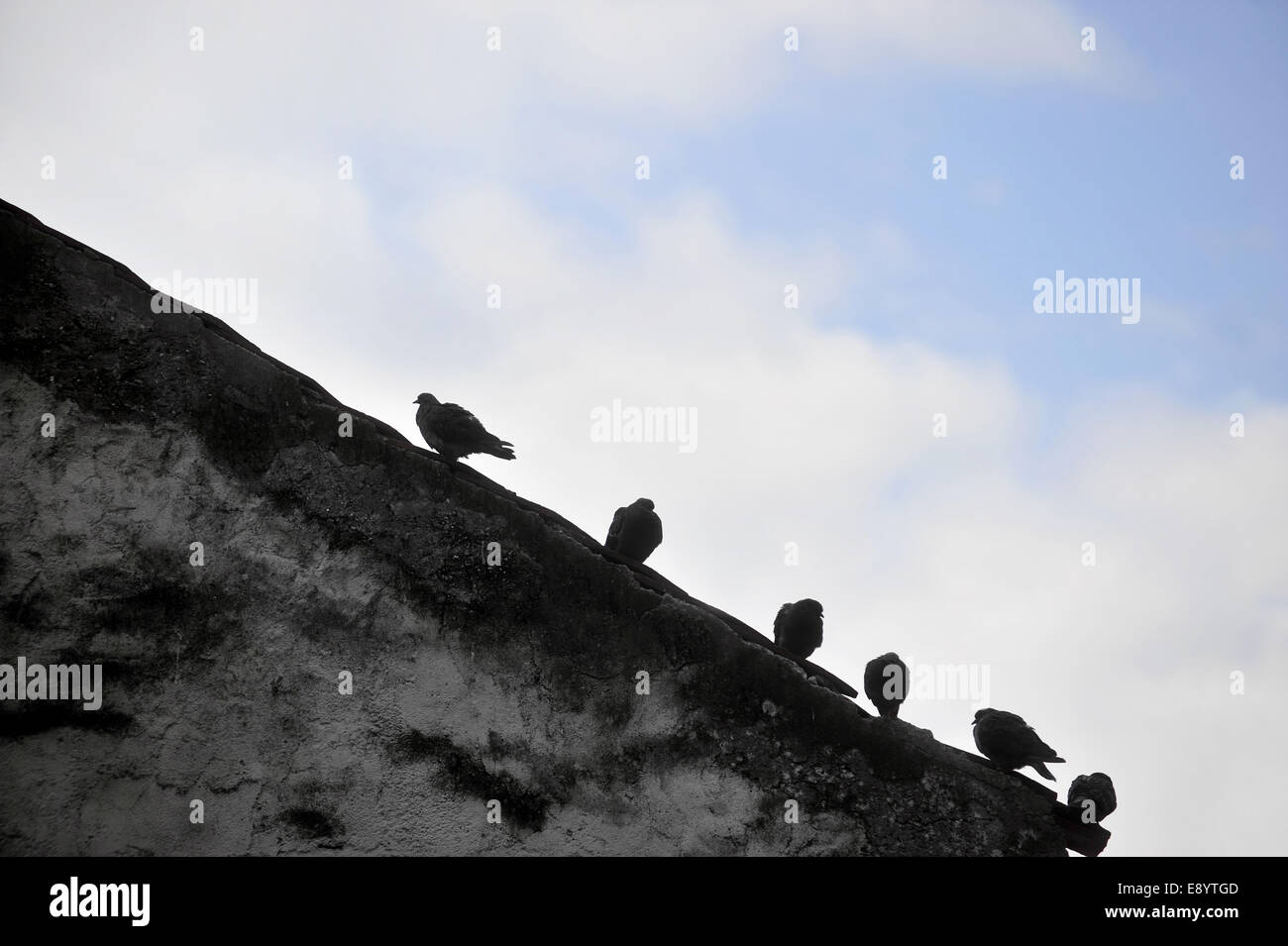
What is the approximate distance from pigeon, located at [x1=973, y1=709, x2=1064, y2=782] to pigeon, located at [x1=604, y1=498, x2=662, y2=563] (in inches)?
139

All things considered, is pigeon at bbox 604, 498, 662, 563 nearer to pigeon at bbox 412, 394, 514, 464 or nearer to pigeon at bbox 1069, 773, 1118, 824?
pigeon at bbox 412, 394, 514, 464

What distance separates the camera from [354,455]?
6387 millimetres

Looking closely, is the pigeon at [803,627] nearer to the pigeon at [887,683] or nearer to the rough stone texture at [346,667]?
the pigeon at [887,683]

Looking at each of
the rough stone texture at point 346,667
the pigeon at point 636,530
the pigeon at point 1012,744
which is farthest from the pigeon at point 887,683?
the rough stone texture at point 346,667

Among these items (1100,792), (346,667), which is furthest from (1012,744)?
(346,667)

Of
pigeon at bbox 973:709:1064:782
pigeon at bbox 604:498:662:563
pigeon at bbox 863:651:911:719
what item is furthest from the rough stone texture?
pigeon at bbox 604:498:662:563

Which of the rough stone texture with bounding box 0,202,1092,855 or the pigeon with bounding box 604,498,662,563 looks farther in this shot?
the pigeon with bounding box 604,498,662,563

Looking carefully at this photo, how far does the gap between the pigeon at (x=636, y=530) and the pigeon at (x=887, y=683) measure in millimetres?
2136

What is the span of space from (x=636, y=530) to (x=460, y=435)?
7.47 ft

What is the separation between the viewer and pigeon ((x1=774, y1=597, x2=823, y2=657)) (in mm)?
10055

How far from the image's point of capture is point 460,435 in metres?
8.45

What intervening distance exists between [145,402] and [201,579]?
1060mm

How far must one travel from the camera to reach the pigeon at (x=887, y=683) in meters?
9.16

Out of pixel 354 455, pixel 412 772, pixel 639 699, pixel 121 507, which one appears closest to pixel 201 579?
pixel 121 507
